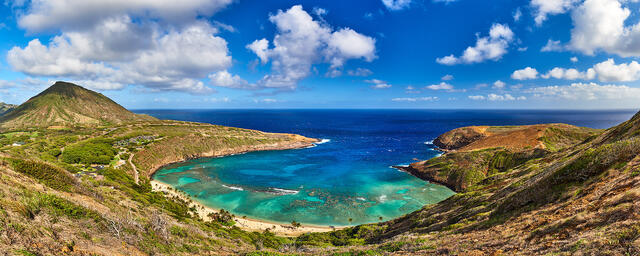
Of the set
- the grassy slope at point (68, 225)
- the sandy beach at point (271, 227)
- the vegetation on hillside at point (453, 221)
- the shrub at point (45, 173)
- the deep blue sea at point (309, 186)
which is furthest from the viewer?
the deep blue sea at point (309, 186)

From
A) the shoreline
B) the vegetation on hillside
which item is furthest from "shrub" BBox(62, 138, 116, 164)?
the vegetation on hillside

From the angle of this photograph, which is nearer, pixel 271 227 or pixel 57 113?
pixel 271 227

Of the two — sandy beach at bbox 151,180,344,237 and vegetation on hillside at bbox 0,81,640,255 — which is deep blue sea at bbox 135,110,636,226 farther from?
vegetation on hillside at bbox 0,81,640,255

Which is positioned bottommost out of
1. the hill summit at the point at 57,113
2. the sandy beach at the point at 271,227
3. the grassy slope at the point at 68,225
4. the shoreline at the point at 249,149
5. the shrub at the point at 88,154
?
the sandy beach at the point at 271,227

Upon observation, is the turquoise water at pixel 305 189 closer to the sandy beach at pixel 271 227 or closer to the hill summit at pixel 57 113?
the sandy beach at pixel 271 227

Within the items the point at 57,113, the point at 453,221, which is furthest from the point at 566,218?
the point at 57,113

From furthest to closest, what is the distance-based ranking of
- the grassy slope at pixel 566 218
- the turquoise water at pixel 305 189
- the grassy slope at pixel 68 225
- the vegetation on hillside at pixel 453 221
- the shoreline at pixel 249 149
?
the shoreline at pixel 249 149
the turquoise water at pixel 305 189
the grassy slope at pixel 68 225
the vegetation on hillside at pixel 453 221
the grassy slope at pixel 566 218

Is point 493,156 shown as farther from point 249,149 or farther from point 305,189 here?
point 249,149

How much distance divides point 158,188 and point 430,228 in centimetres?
6217

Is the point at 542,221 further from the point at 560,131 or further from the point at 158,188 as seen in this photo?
the point at 560,131

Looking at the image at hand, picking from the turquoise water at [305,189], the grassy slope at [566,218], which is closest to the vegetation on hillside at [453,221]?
the grassy slope at [566,218]

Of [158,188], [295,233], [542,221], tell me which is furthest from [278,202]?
[542,221]

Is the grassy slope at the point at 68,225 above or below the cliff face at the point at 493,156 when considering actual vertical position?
above

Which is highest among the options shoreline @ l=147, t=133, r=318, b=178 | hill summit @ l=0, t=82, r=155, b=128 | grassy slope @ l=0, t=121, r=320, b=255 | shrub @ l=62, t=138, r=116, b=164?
hill summit @ l=0, t=82, r=155, b=128
